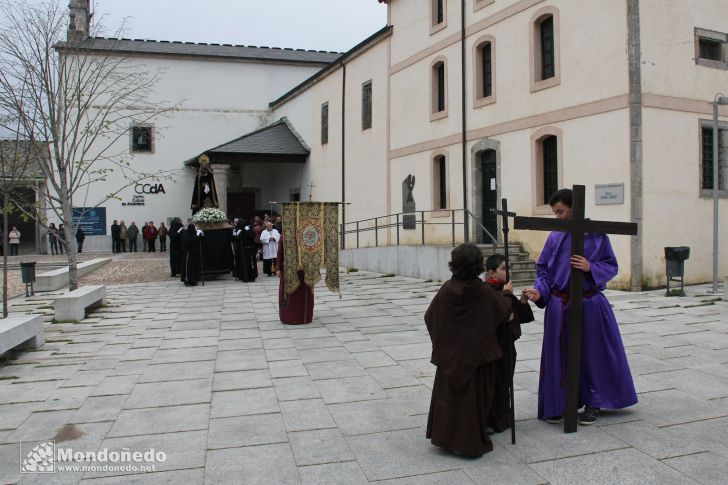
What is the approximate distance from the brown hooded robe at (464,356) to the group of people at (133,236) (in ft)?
88.6

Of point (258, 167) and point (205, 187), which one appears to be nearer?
point (205, 187)

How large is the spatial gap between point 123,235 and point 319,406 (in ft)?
86.4

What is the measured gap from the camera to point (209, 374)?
6203 millimetres

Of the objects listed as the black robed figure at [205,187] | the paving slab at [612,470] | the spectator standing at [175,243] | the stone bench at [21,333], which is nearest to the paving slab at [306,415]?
the paving slab at [612,470]

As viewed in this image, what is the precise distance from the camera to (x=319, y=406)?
16.6 feet

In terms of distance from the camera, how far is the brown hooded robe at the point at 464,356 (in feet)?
12.7

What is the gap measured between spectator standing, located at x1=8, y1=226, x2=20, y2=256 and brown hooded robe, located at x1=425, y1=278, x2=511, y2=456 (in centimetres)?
2898

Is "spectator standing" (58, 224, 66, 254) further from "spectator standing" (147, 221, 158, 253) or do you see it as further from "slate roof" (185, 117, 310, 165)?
"slate roof" (185, 117, 310, 165)

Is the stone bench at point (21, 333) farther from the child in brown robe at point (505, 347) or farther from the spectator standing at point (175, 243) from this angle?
the spectator standing at point (175, 243)

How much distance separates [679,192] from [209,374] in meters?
10.4

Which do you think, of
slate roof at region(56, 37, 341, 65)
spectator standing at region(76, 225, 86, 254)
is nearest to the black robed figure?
spectator standing at region(76, 225, 86, 254)

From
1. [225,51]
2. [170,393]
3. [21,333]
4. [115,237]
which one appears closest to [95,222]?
[115,237]

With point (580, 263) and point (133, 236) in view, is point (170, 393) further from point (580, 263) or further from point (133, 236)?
point (133, 236)

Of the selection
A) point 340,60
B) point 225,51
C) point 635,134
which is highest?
point 225,51
